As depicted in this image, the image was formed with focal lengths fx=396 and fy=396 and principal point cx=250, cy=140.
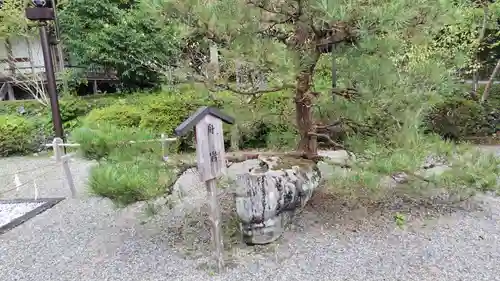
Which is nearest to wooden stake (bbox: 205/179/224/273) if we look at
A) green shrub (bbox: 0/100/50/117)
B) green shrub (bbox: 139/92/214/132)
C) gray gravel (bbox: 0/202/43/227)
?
gray gravel (bbox: 0/202/43/227)

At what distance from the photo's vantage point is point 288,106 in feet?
11.4

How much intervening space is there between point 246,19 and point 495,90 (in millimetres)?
6170

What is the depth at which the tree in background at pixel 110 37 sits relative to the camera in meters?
8.05

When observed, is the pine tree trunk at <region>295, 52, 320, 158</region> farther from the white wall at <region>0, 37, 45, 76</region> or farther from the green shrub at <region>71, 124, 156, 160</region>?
the white wall at <region>0, 37, 45, 76</region>

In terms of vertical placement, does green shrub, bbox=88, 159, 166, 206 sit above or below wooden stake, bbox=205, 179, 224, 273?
above

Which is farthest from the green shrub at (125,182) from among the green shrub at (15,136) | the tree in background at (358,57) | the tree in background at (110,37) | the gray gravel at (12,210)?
the tree in background at (110,37)

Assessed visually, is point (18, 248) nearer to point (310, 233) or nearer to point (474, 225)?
point (310, 233)

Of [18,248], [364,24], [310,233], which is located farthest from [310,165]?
[18,248]

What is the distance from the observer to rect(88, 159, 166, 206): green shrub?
245 cm

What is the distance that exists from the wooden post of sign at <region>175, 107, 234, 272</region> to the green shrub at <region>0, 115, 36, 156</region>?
5655mm

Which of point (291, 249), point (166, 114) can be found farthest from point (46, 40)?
point (291, 249)

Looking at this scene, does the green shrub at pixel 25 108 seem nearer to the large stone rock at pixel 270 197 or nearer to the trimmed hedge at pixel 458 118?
the large stone rock at pixel 270 197

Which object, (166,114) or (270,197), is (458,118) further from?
(270,197)

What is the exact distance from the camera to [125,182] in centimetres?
244
